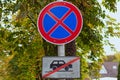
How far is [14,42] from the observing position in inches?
663

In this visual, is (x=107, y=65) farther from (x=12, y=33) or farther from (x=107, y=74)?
(x=12, y=33)

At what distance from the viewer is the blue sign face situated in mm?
6668

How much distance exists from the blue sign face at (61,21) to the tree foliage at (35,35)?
78cm

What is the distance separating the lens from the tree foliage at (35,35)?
8.77m

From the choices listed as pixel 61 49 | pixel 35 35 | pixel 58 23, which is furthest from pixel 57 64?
pixel 35 35

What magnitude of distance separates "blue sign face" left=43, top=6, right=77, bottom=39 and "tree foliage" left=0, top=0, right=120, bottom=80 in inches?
30.9

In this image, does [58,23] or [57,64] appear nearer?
[58,23]

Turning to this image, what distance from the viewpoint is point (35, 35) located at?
1950 centimetres

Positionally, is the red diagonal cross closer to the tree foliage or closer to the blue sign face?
the blue sign face

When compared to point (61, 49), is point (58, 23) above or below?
above

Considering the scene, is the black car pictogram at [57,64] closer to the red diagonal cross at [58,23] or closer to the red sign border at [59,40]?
the red sign border at [59,40]

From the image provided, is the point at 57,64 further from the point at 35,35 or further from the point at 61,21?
the point at 35,35

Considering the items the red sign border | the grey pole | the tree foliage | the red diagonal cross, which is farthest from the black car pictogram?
the tree foliage

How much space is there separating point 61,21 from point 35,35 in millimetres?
12813
